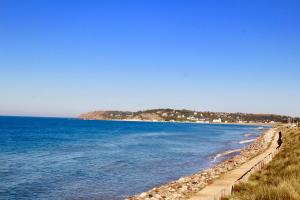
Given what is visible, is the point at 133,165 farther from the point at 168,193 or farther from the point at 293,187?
the point at 293,187

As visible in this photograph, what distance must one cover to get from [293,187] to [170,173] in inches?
820

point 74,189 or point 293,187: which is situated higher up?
point 293,187

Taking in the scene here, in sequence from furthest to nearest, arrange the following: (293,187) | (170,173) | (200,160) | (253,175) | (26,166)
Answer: (200,160), (26,166), (170,173), (253,175), (293,187)

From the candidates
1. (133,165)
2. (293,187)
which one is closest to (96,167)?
(133,165)

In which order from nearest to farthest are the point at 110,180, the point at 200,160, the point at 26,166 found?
the point at 110,180
the point at 26,166
the point at 200,160

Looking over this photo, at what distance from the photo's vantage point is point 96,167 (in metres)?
38.4

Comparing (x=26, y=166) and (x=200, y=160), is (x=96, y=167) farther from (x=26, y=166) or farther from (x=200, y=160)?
(x=200, y=160)

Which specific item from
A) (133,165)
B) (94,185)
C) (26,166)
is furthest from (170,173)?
(26,166)

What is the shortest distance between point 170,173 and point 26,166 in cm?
1469

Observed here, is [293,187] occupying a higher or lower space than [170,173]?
higher

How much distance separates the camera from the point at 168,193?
72.4 feet

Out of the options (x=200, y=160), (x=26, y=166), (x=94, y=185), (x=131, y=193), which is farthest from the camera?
(x=200, y=160)

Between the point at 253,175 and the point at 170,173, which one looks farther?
the point at 170,173

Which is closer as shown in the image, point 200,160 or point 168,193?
→ point 168,193
